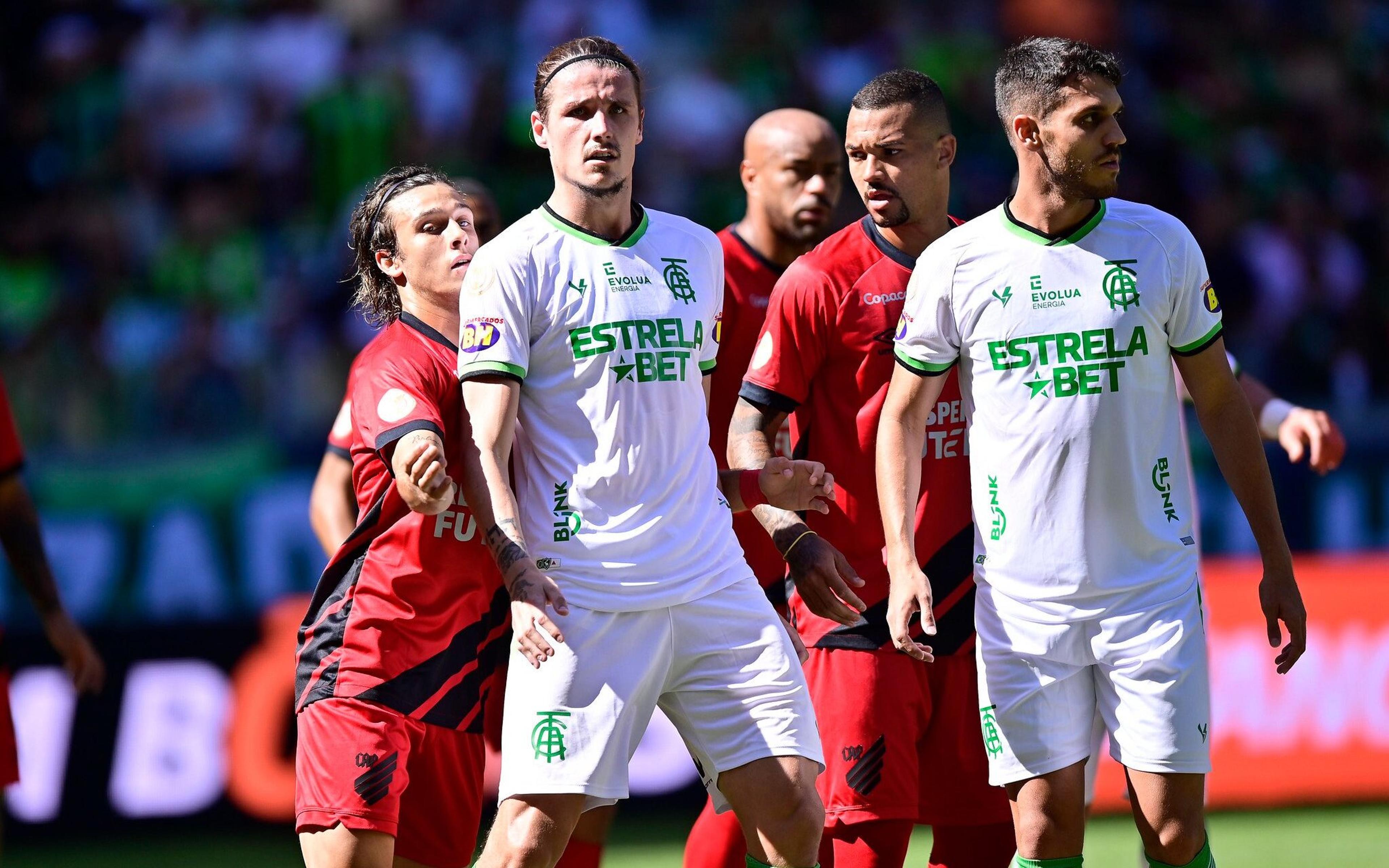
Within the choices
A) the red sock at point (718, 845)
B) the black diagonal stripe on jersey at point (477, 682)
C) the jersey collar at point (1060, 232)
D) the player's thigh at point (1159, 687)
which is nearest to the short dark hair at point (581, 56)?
the jersey collar at point (1060, 232)

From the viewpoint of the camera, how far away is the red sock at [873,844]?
16.2 feet

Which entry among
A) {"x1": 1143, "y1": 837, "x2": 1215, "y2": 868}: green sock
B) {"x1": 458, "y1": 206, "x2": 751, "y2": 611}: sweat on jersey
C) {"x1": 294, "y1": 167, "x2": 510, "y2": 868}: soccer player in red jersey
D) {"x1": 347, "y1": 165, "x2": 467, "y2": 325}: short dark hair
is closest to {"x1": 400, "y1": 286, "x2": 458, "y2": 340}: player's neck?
{"x1": 294, "y1": 167, "x2": 510, "y2": 868}: soccer player in red jersey

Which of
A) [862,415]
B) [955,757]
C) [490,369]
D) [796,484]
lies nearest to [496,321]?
[490,369]

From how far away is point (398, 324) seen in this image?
4699 mm

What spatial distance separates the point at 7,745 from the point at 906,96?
3419 mm

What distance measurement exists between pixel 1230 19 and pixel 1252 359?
196 inches

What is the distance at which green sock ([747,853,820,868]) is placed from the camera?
174 inches

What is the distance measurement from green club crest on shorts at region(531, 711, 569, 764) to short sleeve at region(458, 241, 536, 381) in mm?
860

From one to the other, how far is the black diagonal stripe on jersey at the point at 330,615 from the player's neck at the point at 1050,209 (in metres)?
1.93

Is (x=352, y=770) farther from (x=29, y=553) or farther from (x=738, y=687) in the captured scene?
(x=29, y=553)

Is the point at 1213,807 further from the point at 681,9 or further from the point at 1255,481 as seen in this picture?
the point at 681,9

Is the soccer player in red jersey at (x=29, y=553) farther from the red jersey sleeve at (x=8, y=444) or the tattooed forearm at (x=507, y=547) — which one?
the tattooed forearm at (x=507, y=547)

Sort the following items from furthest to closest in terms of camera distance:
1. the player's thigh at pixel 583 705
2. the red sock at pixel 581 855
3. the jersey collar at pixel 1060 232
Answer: the red sock at pixel 581 855 → the jersey collar at pixel 1060 232 → the player's thigh at pixel 583 705

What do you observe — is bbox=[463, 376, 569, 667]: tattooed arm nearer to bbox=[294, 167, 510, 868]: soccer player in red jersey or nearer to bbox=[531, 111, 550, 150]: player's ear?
bbox=[294, 167, 510, 868]: soccer player in red jersey
